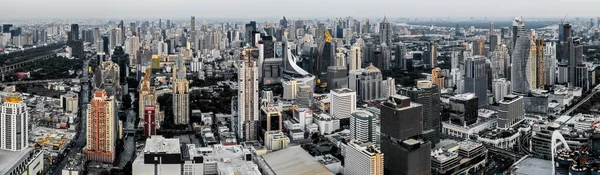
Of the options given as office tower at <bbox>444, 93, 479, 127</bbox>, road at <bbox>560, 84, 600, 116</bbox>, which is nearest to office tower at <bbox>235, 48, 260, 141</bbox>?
office tower at <bbox>444, 93, 479, 127</bbox>

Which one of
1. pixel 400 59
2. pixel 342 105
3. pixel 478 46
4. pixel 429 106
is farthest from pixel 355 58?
pixel 429 106

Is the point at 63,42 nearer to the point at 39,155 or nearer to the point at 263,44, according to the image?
the point at 263,44

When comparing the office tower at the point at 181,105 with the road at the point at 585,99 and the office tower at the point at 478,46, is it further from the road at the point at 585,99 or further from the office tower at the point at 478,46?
the office tower at the point at 478,46

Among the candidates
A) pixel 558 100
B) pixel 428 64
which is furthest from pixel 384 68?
pixel 558 100

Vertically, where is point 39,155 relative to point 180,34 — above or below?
below

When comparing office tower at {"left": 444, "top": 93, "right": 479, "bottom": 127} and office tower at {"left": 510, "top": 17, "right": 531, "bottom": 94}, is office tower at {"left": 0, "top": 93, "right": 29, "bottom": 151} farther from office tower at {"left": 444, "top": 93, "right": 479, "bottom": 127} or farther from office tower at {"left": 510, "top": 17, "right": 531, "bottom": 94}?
office tower at {"left": 510, "top": 17, "right": 531, "bottom": 94}

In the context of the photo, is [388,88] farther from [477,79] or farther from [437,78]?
[477,79]

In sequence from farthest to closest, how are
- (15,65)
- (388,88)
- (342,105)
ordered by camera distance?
(15,65), (388,88), (342,105)
